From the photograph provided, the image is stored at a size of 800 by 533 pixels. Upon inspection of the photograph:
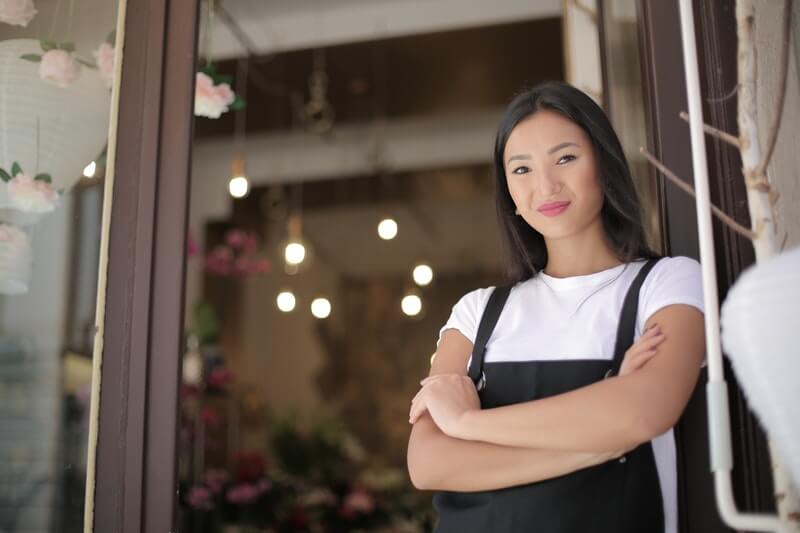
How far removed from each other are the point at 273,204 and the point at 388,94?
1.90 m

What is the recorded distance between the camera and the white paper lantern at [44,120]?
5.97 ft

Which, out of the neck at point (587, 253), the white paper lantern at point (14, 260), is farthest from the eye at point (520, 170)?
the white paper lantern at point (14, 260)

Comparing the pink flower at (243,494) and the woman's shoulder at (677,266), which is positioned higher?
the woman's shoulder at (677,266)

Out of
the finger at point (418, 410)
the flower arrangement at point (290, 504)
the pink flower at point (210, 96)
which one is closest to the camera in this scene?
the finger at point (418, 410)

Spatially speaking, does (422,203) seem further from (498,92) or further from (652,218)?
(652,218)

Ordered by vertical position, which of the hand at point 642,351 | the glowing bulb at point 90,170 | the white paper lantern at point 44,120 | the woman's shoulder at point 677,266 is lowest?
the hand at point 642,351

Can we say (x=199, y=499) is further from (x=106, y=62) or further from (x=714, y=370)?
(x=714, y=370)

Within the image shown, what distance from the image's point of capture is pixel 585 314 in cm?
141

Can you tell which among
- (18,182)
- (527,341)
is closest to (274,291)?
(18,182)

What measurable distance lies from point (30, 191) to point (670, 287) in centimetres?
140

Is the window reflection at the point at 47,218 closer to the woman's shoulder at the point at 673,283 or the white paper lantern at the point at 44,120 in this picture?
the white paper lantern at the point at 44,120

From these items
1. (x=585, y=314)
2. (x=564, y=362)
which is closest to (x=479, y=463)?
(x=564, y=362)

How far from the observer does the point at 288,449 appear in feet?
17.7

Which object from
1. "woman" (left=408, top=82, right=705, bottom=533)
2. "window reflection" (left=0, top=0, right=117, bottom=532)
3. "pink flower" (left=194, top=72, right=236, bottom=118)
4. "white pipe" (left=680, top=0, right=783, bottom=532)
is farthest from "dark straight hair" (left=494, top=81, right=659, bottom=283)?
"window reflection" (left=0, top=0, right=117, bottom=532)
